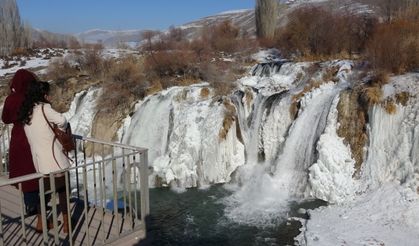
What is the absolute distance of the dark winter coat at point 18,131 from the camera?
448 centimetres

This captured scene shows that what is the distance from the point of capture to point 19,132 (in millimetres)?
4668

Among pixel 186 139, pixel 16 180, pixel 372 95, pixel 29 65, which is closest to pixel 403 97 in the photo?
pixel 372 95

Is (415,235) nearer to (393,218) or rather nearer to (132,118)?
(393,218)

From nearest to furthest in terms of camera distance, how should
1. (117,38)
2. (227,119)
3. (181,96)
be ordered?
(227,119)
(181,96)
(117,38)

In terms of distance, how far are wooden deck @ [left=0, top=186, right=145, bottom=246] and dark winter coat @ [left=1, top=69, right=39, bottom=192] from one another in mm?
703

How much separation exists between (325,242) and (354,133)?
3514 millimetres

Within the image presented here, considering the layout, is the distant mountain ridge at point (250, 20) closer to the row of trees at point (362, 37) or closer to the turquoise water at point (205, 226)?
the row of trees at point (362, 37)

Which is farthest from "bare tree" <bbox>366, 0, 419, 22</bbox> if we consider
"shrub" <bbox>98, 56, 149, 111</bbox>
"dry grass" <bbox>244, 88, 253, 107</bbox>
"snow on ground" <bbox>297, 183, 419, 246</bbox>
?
"snow on ground" <bbox>297, 183, 419, 246</bbox>

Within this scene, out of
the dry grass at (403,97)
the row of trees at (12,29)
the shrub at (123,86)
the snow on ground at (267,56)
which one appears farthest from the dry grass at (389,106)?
the row of trees at (12,29)

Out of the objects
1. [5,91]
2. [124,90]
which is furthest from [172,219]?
[5,91]

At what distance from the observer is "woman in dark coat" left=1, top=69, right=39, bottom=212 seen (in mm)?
4484

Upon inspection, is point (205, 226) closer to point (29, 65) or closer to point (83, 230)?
point (83, 230)

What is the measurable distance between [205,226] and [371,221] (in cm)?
329

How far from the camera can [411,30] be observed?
12227 millimetres
